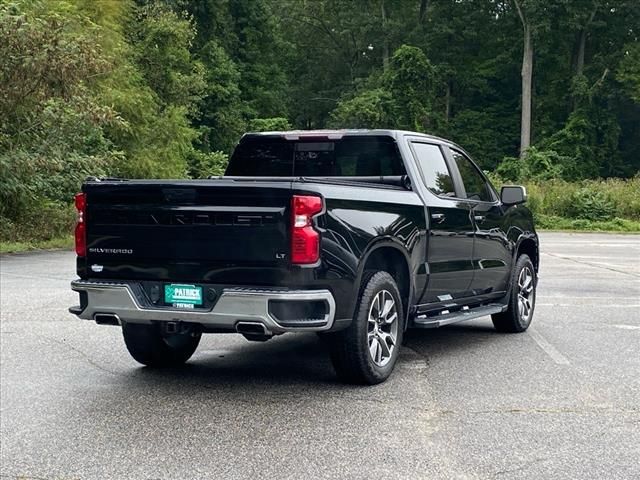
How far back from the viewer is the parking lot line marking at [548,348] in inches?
291

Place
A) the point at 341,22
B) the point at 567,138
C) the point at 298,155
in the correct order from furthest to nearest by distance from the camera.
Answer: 1. the point at 341,22
2. the point at 567,138
3. the point at 298,155

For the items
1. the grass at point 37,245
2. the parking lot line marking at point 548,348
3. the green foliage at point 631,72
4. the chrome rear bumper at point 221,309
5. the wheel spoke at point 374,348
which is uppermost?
the green foliage at point 631,72

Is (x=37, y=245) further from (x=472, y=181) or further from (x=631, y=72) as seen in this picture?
(x=631, y=72)

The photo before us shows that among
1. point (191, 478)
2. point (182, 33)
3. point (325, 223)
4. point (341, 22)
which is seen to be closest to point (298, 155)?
point (325, 223)

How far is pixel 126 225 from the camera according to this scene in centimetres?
611

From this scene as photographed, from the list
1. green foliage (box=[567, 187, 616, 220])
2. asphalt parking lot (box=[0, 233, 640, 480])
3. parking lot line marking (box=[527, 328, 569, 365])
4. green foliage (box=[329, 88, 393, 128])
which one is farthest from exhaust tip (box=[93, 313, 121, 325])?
green foliage (box=[329, 88, 393, 128])

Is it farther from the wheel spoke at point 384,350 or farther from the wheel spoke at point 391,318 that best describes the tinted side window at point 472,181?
the wheel spoke at point 384,350

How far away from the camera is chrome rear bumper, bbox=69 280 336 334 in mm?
5562

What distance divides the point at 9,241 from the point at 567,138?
→ 39.2 m

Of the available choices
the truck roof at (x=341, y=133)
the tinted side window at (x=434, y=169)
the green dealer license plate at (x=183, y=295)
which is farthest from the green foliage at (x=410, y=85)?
the green dealer license plate at (x=183, y=295)

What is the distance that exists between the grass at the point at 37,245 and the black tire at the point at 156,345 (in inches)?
538

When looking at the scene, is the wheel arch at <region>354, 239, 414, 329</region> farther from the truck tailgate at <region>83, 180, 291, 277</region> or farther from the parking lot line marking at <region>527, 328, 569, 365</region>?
the parking lot line marking at <region>527, 328, 569, 365</region>

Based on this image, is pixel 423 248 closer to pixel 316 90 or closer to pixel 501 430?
pixel 501 430

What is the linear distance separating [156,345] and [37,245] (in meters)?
15.4
